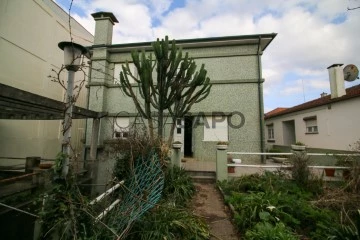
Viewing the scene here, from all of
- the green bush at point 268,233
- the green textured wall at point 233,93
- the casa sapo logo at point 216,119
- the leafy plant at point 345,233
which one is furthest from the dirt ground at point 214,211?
the casa sapo logo at point 216,119

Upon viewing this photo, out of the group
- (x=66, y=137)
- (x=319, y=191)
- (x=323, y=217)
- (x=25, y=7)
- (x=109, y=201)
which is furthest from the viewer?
(x=25, y=7)

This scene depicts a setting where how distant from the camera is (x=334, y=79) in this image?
9555 mm

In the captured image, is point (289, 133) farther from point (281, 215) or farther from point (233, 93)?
point (281, 215)

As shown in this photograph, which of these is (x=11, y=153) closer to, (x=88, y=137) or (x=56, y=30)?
(x=88, y=137)

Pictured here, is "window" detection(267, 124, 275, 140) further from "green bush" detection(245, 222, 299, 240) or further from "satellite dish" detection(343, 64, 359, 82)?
"green bush" detection(245, 222, 299, 240)

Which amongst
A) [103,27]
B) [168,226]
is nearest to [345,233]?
[168,226]

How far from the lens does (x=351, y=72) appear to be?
913 cm

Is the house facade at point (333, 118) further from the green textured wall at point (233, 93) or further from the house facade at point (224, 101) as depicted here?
the green textured wall at point (233, 93)

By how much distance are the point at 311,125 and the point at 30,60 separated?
16.6 meters

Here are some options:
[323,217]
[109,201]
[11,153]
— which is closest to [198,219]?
[109,201]

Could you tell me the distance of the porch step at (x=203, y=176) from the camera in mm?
7781

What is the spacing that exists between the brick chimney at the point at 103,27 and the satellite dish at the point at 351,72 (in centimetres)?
1301

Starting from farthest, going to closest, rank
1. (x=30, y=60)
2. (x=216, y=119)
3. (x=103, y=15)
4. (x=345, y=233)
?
(x=103, y=15) → (x=216, y=119) → (x=30, y=60) → (x=345, y=233)

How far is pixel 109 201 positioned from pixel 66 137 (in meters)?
1.43
